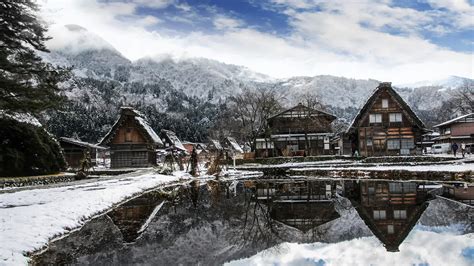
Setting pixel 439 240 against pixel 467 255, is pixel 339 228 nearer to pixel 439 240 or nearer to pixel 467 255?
pixel 439 240

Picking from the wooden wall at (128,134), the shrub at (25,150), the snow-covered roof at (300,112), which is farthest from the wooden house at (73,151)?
the snow-covered roof at (300,112)

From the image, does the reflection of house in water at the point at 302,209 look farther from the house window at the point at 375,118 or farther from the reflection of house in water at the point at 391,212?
the house window at the point at 375,118

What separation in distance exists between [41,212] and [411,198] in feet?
43.8

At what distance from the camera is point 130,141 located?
5362 centimetres

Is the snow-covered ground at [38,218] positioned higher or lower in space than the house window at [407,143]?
lower

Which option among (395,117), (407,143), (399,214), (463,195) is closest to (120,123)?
(395,117)

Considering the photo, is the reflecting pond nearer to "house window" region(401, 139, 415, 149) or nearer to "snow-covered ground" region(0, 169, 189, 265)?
"snow-covered ground" region(0, 169, 189, 265)

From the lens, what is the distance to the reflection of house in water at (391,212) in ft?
30.7

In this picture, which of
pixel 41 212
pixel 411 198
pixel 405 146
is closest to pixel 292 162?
pixel 405 146

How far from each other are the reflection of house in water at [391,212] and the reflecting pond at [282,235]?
0.03 metres

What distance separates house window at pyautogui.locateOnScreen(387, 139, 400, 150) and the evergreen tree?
4704cm

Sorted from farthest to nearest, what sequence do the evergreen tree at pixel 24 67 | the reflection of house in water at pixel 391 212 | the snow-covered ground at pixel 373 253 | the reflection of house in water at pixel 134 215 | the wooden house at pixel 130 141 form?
the wooden house at pixel 130 141 < the evergreen tree at pixel 24 67 < the reflection of house in water at pixel 134 215 < the reflection of house in water at pixel 391 212 < the snow-covered ground at pixel 373 253

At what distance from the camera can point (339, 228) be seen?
1055 cm

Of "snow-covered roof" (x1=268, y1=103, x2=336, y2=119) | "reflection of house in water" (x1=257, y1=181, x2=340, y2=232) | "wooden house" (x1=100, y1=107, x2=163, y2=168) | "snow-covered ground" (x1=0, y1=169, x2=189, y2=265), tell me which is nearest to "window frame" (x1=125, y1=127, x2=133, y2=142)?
"wooden house" (x1=100, y1=107, x2=163, y2=168)
